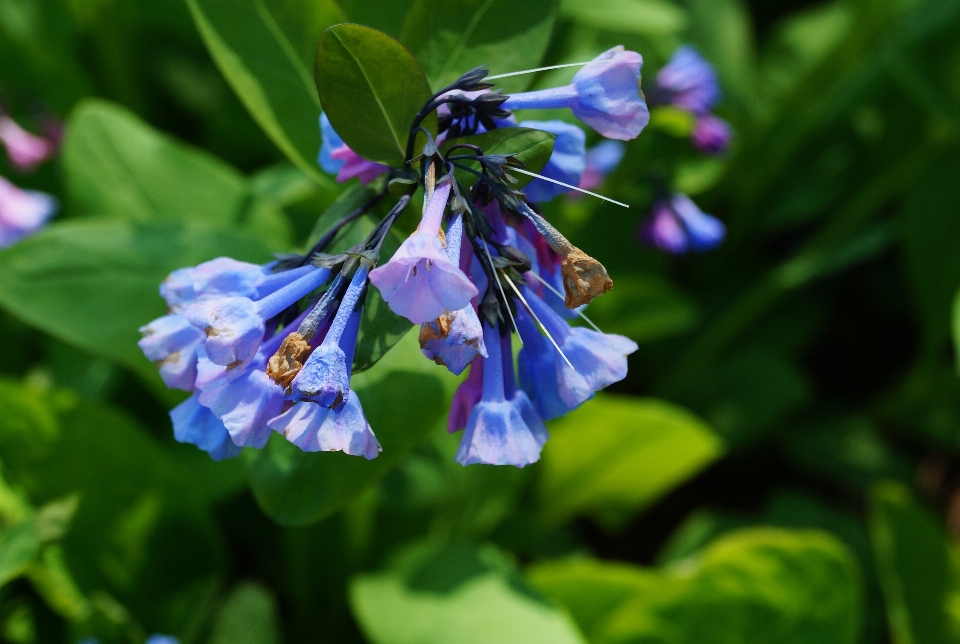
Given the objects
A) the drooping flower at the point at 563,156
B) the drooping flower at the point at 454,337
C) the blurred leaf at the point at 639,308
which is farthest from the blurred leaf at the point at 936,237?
the drooping flower at the point at 454,337

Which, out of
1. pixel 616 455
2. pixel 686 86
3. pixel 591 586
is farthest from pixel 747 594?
pixel 686 86

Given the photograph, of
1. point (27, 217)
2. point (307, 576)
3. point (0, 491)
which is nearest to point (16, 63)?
point (27, 217)

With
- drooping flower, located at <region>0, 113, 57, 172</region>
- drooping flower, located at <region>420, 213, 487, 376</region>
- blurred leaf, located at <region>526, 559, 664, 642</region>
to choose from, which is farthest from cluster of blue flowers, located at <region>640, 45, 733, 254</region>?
drooping flower, located at <region>0, 113, 57, 172</region>

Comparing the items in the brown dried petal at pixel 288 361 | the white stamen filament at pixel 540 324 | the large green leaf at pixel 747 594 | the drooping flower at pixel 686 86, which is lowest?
the large green leaf at pixel 747 594

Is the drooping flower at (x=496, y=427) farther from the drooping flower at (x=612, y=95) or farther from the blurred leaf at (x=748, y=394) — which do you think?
the blurred leaf at (x=748, y=394)

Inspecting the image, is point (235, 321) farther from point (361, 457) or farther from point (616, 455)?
point (616, 455)

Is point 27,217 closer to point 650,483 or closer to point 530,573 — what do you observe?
point 530,573

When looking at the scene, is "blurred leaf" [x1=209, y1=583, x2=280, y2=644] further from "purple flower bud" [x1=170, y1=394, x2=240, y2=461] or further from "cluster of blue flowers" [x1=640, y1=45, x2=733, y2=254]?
"cluster of blue flowers" [x1=640, y1=45, x2=733, y2=254]
